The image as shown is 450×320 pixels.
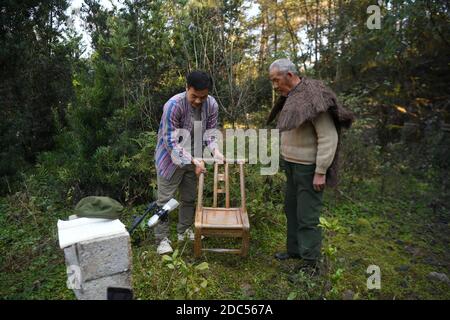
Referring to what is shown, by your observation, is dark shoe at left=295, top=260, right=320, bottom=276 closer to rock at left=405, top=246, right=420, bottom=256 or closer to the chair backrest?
the chair backrest

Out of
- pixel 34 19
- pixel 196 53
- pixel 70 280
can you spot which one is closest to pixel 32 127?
pixel 34 19

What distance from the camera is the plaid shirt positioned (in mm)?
3219

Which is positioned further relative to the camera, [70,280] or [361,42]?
[361,42]

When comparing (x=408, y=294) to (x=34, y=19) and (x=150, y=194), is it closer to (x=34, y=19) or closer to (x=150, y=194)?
(x=150, y=194)

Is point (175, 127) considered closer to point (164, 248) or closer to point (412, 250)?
point (164, 248)

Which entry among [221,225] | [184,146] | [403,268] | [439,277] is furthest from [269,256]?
[439,277]

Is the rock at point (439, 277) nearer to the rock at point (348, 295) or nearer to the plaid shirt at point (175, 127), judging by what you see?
the rock at point (348, 295)

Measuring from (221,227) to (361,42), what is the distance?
5.37 metres

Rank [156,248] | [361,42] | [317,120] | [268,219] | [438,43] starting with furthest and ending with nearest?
[361,42], [438,43], [268,219], [156,248], [317,120]

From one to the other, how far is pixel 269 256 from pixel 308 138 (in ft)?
4.60

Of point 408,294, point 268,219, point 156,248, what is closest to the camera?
point 408,294

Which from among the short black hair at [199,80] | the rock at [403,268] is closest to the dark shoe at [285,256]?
the rock at [403,268]

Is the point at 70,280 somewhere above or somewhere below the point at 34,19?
below

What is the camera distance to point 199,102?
3207 millimetres
